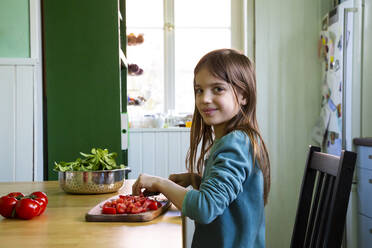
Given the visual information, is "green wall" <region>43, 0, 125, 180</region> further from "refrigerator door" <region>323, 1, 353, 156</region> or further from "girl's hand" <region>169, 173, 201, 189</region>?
"refrigerator door" <region>323, 1, 353, 156</region>

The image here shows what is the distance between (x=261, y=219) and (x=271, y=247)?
2173 mm

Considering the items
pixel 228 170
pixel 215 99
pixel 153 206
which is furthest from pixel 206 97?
pixel 153 206

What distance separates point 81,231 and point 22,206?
235 millimetres

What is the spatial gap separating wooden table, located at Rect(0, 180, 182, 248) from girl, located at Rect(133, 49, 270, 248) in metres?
0.08

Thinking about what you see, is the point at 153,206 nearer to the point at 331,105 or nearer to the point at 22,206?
the point at 22,206

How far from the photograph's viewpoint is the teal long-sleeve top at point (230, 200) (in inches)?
37.3

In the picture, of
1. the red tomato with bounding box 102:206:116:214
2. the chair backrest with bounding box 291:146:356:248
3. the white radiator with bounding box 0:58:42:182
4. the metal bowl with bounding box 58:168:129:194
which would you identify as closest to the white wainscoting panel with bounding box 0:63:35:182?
the white radiator with bounding box 0:58:42:182

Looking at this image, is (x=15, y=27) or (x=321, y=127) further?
(x=321, y=127)

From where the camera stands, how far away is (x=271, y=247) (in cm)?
314

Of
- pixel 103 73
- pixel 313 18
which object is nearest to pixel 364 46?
pixel 313 18

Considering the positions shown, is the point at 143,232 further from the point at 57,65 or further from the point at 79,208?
the point at 57,65

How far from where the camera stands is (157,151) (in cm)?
329

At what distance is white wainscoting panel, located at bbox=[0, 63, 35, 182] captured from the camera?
8.11 feet

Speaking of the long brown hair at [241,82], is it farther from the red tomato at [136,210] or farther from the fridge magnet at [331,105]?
the fridge magnet at [331,105]
